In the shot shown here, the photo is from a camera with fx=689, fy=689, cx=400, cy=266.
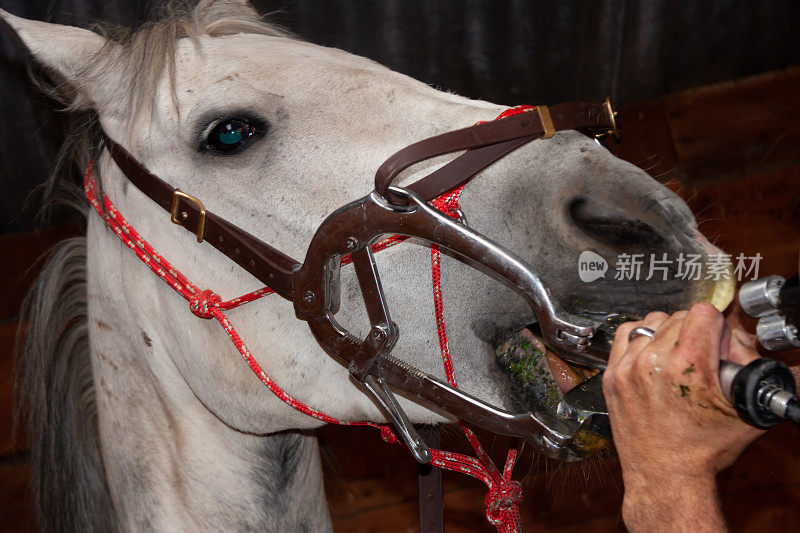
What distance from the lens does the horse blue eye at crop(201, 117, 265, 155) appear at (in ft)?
3.76

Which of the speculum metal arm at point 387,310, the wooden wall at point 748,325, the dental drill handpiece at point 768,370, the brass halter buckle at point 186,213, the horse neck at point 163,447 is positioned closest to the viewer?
the dental drill handpiece at point 768,370

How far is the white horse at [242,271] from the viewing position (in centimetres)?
102

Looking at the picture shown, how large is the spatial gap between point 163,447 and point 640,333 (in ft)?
3.14

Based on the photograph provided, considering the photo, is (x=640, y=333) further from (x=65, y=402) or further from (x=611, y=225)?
(x=65, y=402)

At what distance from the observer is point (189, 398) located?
135cm

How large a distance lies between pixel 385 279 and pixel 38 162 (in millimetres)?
2395

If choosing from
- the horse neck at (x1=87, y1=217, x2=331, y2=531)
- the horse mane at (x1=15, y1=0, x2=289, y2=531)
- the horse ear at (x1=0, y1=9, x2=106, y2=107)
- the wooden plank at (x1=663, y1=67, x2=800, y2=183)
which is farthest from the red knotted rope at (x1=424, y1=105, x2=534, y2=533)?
the wooden plank at (x1=663, y1=67, x2=800, y2=183)

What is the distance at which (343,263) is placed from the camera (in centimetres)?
113

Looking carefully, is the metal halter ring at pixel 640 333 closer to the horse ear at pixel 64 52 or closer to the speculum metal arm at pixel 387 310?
the speculum metal arm at pixel 387 310

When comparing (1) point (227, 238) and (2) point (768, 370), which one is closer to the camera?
(2) point (768, 370)

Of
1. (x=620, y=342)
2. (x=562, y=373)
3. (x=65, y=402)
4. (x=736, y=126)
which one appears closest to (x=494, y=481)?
(x=562, y=373)

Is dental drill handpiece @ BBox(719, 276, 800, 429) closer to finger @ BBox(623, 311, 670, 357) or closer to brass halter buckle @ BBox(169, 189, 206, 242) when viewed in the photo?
finger @ BBox(623, 311, 670, 357)

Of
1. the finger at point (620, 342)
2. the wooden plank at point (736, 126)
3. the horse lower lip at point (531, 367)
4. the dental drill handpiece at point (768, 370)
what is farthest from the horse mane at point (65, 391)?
the wooden plank at point (736, 126)

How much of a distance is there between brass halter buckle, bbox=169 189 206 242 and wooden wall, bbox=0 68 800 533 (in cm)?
83
